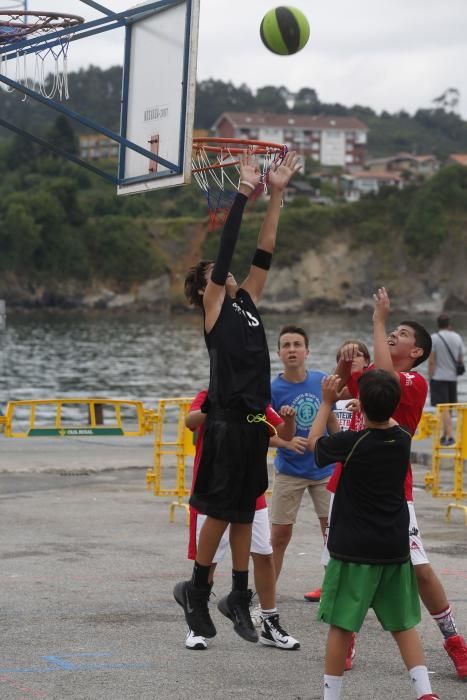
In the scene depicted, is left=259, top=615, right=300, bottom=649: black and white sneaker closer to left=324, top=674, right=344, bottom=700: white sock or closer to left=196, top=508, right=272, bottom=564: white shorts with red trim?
left=196, top=508, right=272, bottom=564: white shorts with red trim

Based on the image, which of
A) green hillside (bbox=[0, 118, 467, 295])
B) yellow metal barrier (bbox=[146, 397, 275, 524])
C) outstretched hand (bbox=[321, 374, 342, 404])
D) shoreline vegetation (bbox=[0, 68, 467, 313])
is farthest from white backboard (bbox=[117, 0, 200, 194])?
green hillside (bbox=[0, 118, 467, 295])

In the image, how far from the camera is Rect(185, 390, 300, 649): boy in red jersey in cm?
671

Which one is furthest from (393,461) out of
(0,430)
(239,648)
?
(0,430)

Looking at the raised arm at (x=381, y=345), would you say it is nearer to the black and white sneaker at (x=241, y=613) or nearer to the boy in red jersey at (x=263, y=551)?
the boy in red jersey at (x=263, y=551)

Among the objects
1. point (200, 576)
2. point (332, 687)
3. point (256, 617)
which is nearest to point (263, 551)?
point (200, 576)

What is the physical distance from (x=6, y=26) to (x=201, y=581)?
16.2ft

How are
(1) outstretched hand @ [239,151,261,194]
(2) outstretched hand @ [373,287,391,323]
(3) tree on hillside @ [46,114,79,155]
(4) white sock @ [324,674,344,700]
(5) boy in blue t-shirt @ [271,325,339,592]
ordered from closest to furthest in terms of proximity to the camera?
(4) white sock @ [324,674,344,700]
(2) outstretched hand @ [373,287,391,323]
(1) outstretched hand @ [239,151,261,194]
(5) boy in blue t-shirt @ [271,325,339,592]
(3) tree on hillside @ [46,114,79,155]

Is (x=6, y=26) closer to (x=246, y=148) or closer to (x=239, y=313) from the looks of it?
(x=246, y=148)

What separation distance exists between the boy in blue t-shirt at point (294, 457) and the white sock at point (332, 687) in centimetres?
229

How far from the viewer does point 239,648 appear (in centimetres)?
678

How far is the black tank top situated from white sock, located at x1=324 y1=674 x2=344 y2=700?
1482 mm

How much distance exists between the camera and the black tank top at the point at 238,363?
20.9 feet

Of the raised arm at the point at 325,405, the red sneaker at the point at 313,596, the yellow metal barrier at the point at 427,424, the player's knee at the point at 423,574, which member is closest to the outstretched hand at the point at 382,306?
the raised arm at the point at 325,405

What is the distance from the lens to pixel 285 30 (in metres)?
9.61
